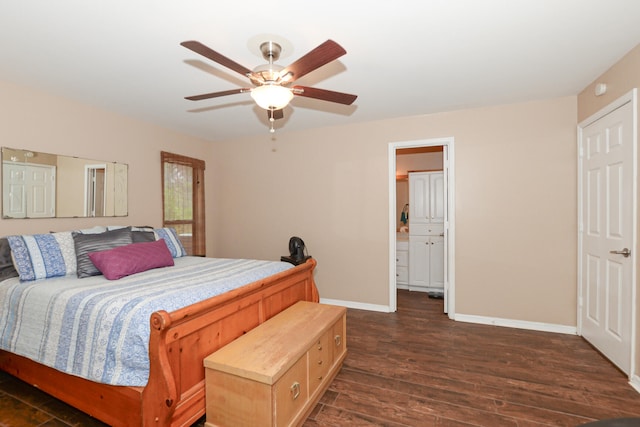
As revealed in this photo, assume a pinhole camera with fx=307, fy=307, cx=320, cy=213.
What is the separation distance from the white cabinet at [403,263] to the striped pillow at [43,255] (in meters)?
4.20

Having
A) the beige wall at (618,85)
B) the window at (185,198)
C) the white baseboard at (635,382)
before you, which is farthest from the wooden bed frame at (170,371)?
the beige wall at (618,85)

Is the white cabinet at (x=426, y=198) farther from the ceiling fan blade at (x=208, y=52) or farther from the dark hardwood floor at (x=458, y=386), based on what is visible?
the ceiling fan blade at (x=208, y=52)

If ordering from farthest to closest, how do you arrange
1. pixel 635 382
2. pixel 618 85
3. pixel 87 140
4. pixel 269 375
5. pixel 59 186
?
pixel 87 140 < pixel 59 186 < pixel 618 85 < pixel 635 382 < pixel 269 375

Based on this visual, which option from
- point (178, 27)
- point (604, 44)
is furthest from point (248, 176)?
point (604, 44)

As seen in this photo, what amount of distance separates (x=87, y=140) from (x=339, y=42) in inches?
115

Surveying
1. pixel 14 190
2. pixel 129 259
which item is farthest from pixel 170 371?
pixel 14 190

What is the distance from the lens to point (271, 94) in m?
1.89

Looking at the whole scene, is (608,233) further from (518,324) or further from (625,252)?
(518,324)

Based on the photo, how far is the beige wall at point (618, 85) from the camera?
2.23m

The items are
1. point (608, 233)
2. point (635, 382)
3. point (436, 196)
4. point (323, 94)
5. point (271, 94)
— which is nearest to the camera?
point (271, 94)

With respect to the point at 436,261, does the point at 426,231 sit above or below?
above

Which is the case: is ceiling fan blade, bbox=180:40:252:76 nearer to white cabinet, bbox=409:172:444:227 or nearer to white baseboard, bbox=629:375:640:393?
white baseboard, bbox=629:375:640:393

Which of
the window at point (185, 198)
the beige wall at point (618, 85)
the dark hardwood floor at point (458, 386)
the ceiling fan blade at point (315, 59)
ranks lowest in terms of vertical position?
the dark hardwood floor at point (458, 386)

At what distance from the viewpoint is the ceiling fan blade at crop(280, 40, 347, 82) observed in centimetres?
153
